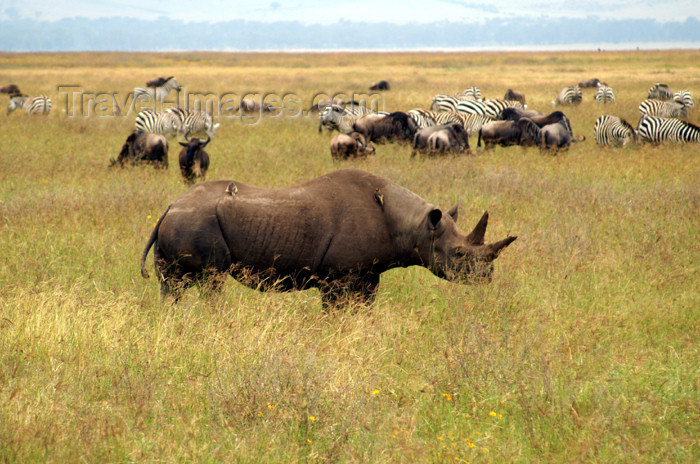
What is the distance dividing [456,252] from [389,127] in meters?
12.7

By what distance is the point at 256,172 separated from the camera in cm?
1339

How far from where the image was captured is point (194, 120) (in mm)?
20734

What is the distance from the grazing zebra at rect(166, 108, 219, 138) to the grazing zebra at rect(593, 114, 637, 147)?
12.2 m

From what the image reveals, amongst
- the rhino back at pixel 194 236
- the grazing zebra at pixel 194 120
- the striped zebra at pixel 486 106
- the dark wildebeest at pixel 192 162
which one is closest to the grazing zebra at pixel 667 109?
the striped zebra at pixel 486 106

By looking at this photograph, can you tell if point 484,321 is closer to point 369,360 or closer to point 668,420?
point 369,360

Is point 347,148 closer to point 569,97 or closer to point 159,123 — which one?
point 159,123

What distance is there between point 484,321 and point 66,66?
8265 centimetres

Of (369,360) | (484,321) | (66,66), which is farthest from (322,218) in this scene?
(66,66)

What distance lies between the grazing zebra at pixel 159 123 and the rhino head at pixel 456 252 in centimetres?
1525

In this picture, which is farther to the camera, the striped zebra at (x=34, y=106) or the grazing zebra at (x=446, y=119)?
the striped zebra at (x=34, y=106)

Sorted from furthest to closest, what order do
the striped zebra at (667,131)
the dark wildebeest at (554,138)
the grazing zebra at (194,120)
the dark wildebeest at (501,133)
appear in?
the grazing zebra at (194,120) → the dark wildebeest at (501,133) → the striped zebra at (667,131) → the dark wildebeest at (554,138)

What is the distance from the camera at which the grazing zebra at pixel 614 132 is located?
17.5 metres

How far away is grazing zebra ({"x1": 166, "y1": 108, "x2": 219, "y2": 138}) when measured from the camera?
2045 cm

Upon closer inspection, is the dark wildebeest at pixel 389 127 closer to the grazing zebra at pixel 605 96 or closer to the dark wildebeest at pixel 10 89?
the grazing zebra at pixel 605 96
